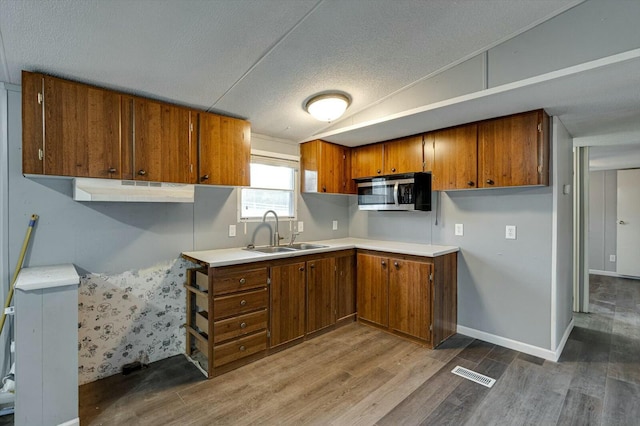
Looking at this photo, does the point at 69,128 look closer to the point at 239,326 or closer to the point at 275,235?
the point at 239,326

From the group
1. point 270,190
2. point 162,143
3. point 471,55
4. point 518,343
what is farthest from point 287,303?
point 471,55

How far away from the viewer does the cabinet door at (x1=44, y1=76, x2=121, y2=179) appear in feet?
6.57

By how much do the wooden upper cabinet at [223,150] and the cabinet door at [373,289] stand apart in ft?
5.28

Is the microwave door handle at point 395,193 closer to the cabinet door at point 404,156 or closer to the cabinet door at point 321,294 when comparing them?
the cabinet door at point 404,156

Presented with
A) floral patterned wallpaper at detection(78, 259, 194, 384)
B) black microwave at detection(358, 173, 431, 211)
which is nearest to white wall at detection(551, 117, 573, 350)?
black microwave at detection(358, 173, 431, 211)

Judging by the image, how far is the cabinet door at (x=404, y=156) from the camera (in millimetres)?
3389

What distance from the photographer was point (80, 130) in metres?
2.11

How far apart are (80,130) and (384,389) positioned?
2823 mm

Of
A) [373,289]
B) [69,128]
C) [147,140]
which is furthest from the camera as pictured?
[373,289]

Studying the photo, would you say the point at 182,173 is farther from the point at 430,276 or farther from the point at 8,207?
the point at 430,276

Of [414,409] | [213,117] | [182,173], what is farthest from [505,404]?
[213,117]

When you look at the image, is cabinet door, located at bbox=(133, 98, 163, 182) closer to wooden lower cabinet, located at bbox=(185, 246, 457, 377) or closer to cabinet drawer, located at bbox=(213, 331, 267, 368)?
wooden lower cabinet, located at bbox=(185, 246, 457, 377)

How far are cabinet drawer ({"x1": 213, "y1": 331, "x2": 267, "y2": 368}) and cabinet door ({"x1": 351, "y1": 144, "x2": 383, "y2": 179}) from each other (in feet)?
7.27

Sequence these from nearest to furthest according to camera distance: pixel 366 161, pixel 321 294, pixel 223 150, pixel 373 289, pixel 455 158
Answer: pixel 223 150
pixel 455 158
pixel 321 294
pixel 373 289
pixel 366 161
